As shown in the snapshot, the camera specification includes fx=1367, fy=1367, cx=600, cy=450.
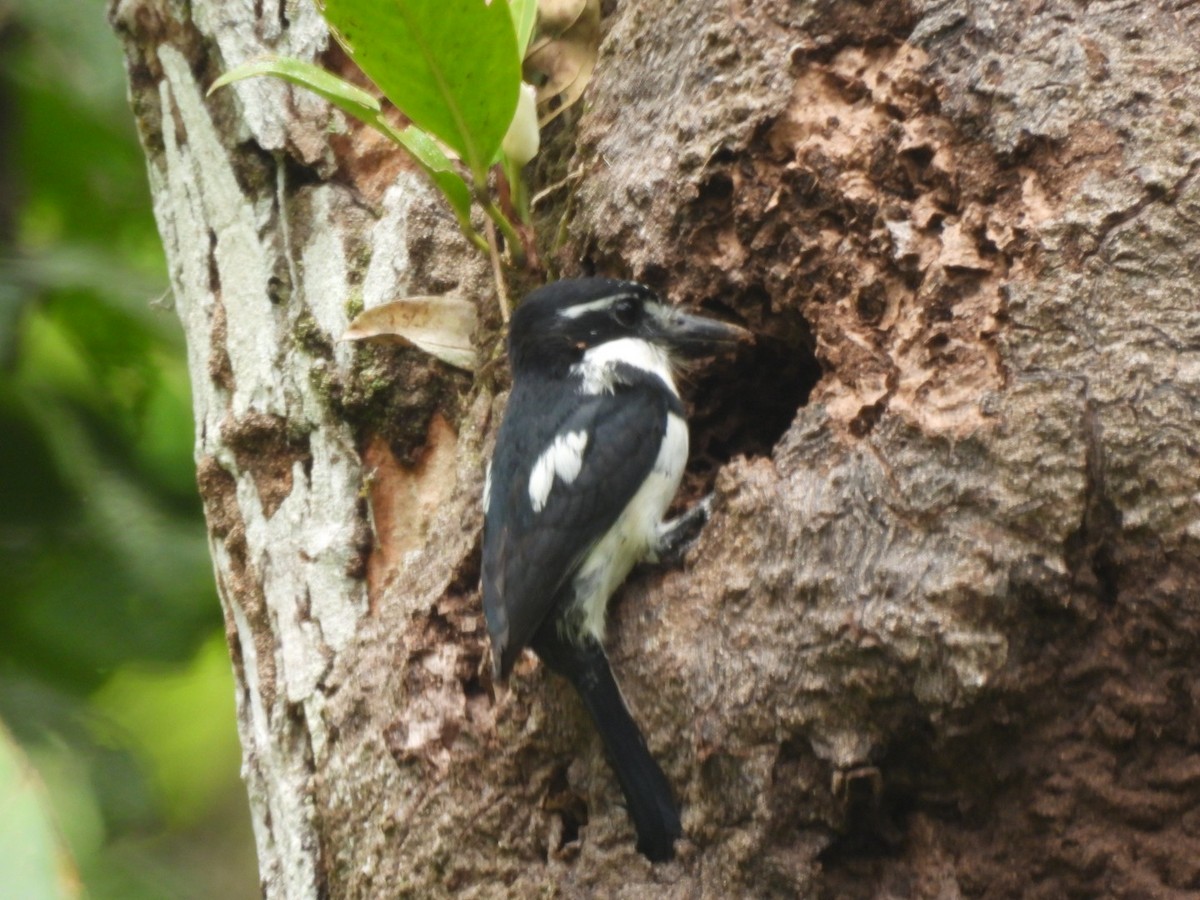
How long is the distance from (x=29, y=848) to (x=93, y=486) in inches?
108

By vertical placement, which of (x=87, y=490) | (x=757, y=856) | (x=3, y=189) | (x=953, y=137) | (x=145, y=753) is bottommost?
(x=757, y=856)

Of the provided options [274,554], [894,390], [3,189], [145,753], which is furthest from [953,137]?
[3,189]

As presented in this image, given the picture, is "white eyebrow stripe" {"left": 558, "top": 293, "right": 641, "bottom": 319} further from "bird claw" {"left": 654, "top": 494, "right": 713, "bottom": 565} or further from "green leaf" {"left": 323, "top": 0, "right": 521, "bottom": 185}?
"bird claw" {"left": 654, "top": 494, "right": 713, "bottom": 565}

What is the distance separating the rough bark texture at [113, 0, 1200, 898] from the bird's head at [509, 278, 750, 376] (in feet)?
0.28

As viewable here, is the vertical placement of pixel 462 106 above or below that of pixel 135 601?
above

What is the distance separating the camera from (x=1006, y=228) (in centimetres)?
275

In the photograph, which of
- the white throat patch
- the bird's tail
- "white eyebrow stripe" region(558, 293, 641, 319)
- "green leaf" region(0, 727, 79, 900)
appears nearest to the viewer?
"green leaf" region(0, 727, 79, 900)

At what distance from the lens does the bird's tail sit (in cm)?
274

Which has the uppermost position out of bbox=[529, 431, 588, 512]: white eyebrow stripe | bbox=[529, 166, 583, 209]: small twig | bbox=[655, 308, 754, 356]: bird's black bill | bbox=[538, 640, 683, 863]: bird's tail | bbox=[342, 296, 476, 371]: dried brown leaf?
bbox=[529, 166, 583, 209]: small twig

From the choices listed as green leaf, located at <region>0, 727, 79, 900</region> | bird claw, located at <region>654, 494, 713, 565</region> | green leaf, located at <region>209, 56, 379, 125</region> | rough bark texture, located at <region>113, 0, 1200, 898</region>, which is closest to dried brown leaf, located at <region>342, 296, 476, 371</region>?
rough bark texture, located at <region>113, 0, 1200, 898</region>

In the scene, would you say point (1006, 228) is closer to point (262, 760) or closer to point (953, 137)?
point (953, 137)

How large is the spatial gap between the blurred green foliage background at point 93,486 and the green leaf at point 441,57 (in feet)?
4.80

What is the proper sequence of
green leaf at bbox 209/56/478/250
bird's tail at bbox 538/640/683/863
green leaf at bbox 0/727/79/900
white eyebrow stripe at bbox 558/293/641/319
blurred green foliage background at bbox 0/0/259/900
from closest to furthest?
green leaf at bbox 0/727/79/900 < bird's tail at bbox 538/640/683/863 < green leaf at bbox 209/56/478/250 < white eyebrow stripe at bbox 558/293/641/319 < blurred green foliage background at bbox 0/0/259/900

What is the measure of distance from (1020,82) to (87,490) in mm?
2785
